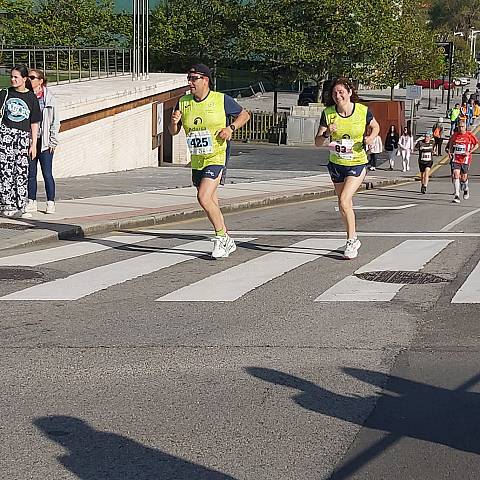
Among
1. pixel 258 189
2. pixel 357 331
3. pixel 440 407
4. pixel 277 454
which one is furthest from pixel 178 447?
pixel 258 189

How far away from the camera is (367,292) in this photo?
8.63 metres

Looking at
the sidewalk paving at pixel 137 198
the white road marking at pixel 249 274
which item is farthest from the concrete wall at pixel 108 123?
the white road marking at pixel 249 274

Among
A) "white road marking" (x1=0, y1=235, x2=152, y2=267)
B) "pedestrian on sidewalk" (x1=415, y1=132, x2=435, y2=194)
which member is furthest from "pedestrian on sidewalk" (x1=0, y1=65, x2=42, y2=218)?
"pedestrian on sidewalk" (x1=415, y1=132, x2=435, y2=194)

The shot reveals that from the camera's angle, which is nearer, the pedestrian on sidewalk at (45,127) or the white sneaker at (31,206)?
the pedestrian on sidewalk at (45,127)

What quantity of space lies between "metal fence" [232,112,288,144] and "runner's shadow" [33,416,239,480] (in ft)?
152

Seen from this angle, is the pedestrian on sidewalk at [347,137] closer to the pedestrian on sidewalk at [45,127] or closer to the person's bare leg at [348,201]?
the person's bare leg at [348,201]

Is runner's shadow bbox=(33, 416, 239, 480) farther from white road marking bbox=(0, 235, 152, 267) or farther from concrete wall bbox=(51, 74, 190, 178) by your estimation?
concrete wall bbox=(51, 74, 190, 178)

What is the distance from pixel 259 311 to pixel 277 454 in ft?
10.1

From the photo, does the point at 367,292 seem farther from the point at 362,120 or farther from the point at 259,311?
the point at 362,120

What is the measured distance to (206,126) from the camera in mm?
10281

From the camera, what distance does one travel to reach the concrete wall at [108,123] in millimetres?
21625

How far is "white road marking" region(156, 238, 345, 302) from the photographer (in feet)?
27.5

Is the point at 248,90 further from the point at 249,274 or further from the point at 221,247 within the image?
the point at 249,274

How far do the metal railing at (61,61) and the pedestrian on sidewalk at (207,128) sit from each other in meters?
15.0
